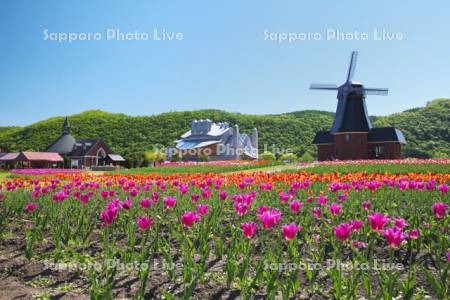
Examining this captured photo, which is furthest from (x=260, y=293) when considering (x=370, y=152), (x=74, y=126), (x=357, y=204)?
(x=74, y=126)

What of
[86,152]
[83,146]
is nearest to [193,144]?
[86,152]

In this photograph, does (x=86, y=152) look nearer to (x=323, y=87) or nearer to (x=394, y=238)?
(x=323, y=87)

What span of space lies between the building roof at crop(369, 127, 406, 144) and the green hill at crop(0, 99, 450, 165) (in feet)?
95.6

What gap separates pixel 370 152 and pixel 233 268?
37284mm

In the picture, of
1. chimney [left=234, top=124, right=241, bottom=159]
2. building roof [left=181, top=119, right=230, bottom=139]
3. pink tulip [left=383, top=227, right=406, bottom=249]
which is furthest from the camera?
building roof [left=181, top=119, right=230, bottom=139]

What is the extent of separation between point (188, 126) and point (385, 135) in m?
68.0

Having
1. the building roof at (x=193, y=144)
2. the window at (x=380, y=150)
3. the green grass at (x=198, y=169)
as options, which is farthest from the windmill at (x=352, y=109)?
the building roof at (x=193, y=144)

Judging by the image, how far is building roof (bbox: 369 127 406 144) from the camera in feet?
120

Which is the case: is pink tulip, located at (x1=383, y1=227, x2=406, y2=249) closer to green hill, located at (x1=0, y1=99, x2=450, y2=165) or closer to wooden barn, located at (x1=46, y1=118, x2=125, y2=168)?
wooden barn, located at (x1=46, y1=118, x2=125, y2=168)

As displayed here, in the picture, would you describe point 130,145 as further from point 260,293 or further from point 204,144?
point 260,293

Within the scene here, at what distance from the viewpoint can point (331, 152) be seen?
4062 centimetres

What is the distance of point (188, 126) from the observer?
9962cm

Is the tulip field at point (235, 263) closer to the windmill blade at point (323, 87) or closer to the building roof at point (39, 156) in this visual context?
the windmill blade at point (323, 87)

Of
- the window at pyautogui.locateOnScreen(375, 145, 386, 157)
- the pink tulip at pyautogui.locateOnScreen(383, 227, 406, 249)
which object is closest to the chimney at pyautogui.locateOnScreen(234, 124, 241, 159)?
the window at pyautogui.locateOnScreen(375, 145, 386, 157)
